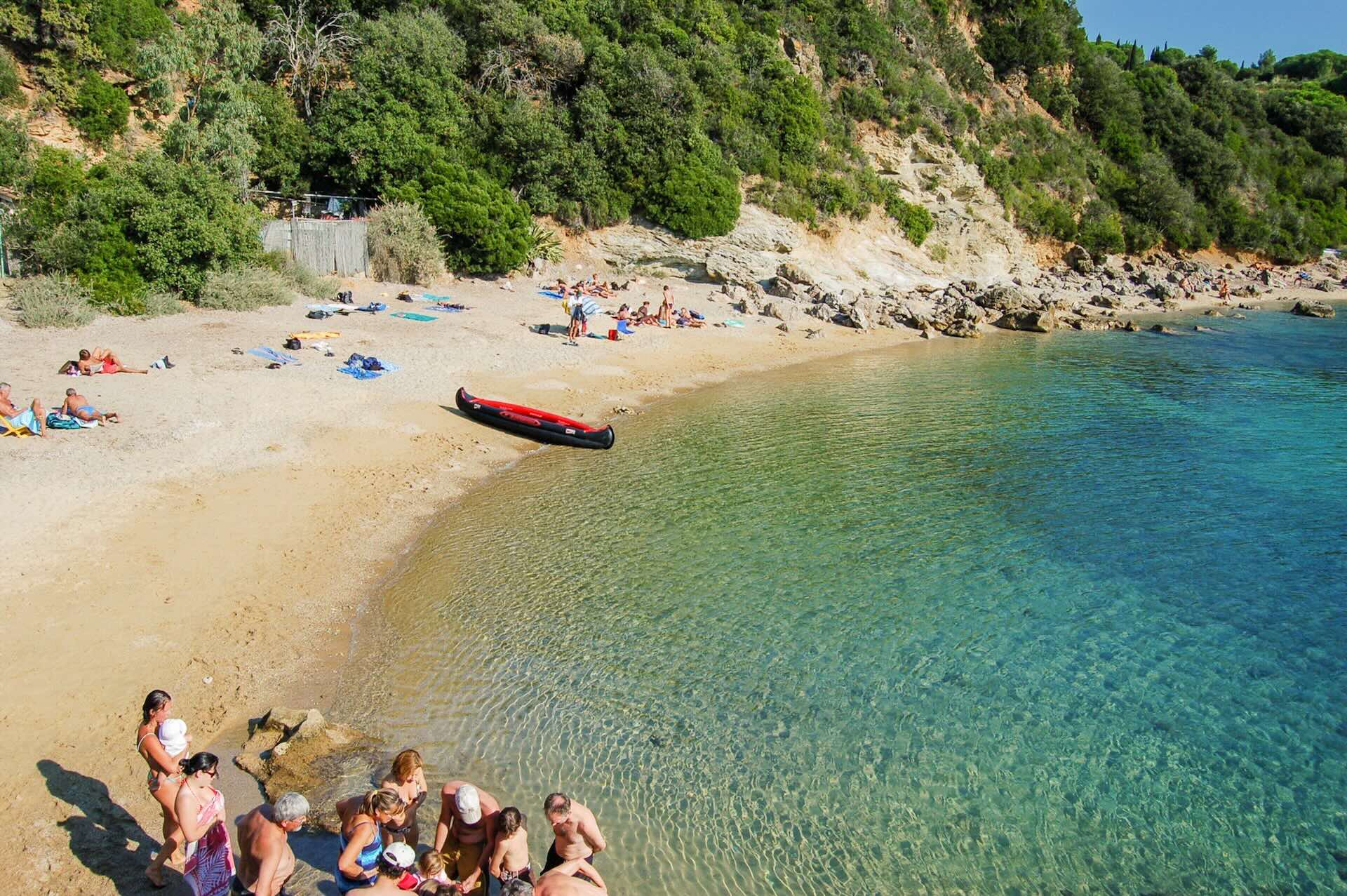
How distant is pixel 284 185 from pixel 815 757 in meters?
29.3

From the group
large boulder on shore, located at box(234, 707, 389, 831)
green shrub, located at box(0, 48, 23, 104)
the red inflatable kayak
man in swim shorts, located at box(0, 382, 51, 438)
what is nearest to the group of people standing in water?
large boulder on shore, located at box(234, 707, 389, 831)

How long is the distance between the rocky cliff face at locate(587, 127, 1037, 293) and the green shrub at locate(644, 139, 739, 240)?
53cm

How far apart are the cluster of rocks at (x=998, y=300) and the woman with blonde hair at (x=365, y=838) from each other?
2513cm

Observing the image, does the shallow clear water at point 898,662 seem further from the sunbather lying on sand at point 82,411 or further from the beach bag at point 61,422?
the beach bag at point 61,422

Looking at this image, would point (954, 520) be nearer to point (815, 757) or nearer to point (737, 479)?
point (737, 479)

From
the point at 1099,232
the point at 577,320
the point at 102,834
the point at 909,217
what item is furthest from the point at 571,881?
the point at 1099,232

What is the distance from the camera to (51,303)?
19.0 meters

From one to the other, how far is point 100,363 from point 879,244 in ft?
107

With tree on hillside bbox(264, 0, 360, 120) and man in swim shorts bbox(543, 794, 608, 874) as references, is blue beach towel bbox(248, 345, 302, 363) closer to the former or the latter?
man in swim shorts bbox(543, 794, 608, 874)

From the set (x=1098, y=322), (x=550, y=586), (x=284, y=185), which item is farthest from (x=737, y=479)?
(x=1098, y=322)

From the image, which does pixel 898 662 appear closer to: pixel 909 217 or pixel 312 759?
pixel 312 759

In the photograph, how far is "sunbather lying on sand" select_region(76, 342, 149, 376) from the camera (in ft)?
52.0

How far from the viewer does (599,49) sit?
35.4 m

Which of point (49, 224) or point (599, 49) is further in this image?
point (599, 49)
